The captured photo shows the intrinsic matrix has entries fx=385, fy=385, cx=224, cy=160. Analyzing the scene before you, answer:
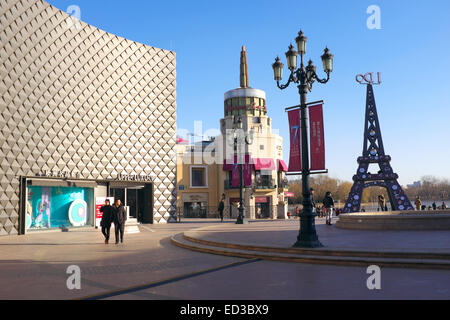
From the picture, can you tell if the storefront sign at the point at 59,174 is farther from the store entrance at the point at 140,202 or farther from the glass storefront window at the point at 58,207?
the store entrance at the point at 140,202

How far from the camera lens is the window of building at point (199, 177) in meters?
45.2

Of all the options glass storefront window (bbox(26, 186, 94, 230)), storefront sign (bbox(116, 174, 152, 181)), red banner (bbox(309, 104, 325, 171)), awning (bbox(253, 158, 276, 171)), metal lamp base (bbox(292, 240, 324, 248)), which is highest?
awning (bbox(253, 158, 276, 171))

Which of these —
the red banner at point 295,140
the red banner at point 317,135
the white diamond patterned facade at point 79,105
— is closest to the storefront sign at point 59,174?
the white diamond patterned facade at point 79,105

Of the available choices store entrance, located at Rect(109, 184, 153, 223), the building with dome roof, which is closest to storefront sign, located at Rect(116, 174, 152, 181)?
store entrance, located at Rect(109, 184, 153, 223)

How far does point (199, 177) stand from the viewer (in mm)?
45688

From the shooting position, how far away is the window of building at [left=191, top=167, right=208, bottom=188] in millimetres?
45250

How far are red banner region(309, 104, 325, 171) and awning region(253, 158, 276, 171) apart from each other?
31.9m

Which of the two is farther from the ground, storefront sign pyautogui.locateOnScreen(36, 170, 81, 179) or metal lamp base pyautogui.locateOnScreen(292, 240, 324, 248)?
storefront sign pyautogui.locateOnScreen(36, 170, 81, 179)

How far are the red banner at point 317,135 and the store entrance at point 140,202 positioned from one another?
673 inches

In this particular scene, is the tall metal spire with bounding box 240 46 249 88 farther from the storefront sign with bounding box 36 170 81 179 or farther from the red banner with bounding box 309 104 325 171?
the red banner with bounding box 309 104 325 171

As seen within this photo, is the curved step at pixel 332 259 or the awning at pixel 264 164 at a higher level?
the awning at pixel 264 164
